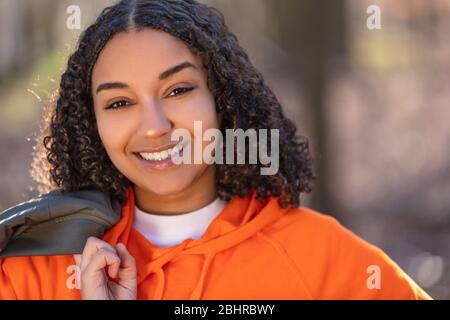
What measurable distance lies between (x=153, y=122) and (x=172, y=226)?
353 mm

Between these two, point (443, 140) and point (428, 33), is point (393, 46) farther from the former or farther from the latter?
point (443, 140)

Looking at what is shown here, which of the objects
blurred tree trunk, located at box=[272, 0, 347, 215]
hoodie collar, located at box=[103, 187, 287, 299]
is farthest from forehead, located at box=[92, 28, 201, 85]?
blurred tree trunk, located at box=[272, 0, 347, 215]

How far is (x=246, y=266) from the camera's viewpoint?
239cm

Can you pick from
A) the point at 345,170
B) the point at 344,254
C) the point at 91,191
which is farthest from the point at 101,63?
the point at 345,170

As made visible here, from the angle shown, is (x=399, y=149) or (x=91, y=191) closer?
(x=91, y=191)

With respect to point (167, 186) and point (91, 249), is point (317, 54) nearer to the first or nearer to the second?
point (167, 186)

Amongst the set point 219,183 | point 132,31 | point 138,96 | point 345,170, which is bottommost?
point 345,170

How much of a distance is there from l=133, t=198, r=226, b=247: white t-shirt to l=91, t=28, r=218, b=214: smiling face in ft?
0.30

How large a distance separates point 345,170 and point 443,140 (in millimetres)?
948

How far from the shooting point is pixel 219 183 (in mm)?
2580

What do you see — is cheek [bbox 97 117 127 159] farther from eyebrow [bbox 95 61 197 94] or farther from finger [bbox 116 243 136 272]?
finger [bbox 116 243 136 272]

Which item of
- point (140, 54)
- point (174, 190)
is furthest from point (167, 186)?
point (140, 54)

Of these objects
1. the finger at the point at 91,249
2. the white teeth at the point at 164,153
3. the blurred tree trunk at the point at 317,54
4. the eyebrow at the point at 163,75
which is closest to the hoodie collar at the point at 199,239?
the finger at the point at 91,249

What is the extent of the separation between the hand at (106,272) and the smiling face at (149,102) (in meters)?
0.22
